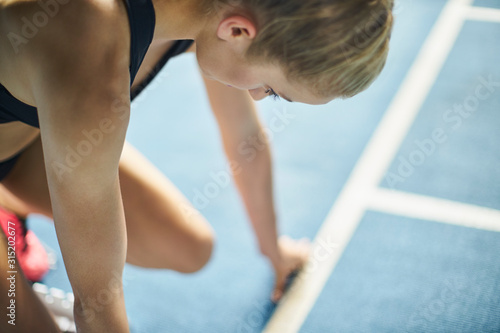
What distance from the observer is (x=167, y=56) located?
4.33ft

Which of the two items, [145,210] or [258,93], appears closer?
[258,93]

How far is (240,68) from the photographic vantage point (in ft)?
3.33

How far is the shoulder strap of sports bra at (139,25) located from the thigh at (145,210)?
1.80ft

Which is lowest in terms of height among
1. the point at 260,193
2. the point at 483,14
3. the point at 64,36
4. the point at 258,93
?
the point at 483,14

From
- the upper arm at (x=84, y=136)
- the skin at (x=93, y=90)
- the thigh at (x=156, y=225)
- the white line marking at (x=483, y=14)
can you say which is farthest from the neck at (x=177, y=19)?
the white line marking at (x=483, y=14)

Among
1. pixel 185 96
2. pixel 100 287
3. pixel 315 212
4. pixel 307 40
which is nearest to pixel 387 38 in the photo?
pixel 307 40

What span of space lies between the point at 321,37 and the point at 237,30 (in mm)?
147

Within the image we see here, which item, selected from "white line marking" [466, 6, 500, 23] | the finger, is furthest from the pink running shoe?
"white line marking" [466, 6, 500, 23]

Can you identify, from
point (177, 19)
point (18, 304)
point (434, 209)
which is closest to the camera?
point (177, 19)

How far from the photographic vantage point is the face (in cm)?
96

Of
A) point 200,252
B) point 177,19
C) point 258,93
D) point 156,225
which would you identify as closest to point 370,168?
point 200,252

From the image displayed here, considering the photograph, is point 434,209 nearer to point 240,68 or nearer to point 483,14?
point 240,68

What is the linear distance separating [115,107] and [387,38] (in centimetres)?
47

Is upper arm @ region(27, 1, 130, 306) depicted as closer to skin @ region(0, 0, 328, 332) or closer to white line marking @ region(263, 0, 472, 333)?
skin @ region(0, 0, 328, 332)
